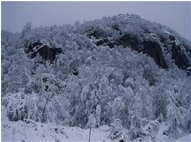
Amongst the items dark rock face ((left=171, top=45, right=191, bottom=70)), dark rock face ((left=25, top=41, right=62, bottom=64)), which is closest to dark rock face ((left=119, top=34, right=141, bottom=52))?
dark rock face ((left=171, top=45, right=191, bottom=70))

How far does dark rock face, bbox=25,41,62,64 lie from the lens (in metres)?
21.3

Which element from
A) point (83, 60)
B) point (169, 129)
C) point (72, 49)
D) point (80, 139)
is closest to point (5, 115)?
point (80, 139)

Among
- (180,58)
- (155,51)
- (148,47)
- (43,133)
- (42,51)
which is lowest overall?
(180,58)

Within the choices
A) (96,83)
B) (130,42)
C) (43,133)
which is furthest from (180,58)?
(43,133)

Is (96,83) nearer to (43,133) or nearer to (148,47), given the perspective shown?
(43,133)

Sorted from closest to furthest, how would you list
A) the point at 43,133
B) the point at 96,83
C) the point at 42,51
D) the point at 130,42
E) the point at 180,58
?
the point at 43,133 < the point at 96,83 < the point at 42,51 < the point at 130,42 < the point at 180,58

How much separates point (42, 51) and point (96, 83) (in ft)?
36.6

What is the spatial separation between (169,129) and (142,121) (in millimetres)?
870

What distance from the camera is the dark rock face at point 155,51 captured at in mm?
25156

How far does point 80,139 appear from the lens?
865 cm

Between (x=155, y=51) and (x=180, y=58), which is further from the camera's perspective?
(x=180, y=58)

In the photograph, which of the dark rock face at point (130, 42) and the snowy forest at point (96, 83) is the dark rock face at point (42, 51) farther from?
the dark rock face at point (130, 42)

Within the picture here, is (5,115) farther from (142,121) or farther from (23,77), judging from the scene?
(142,121)

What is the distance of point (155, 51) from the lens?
1032 inches
